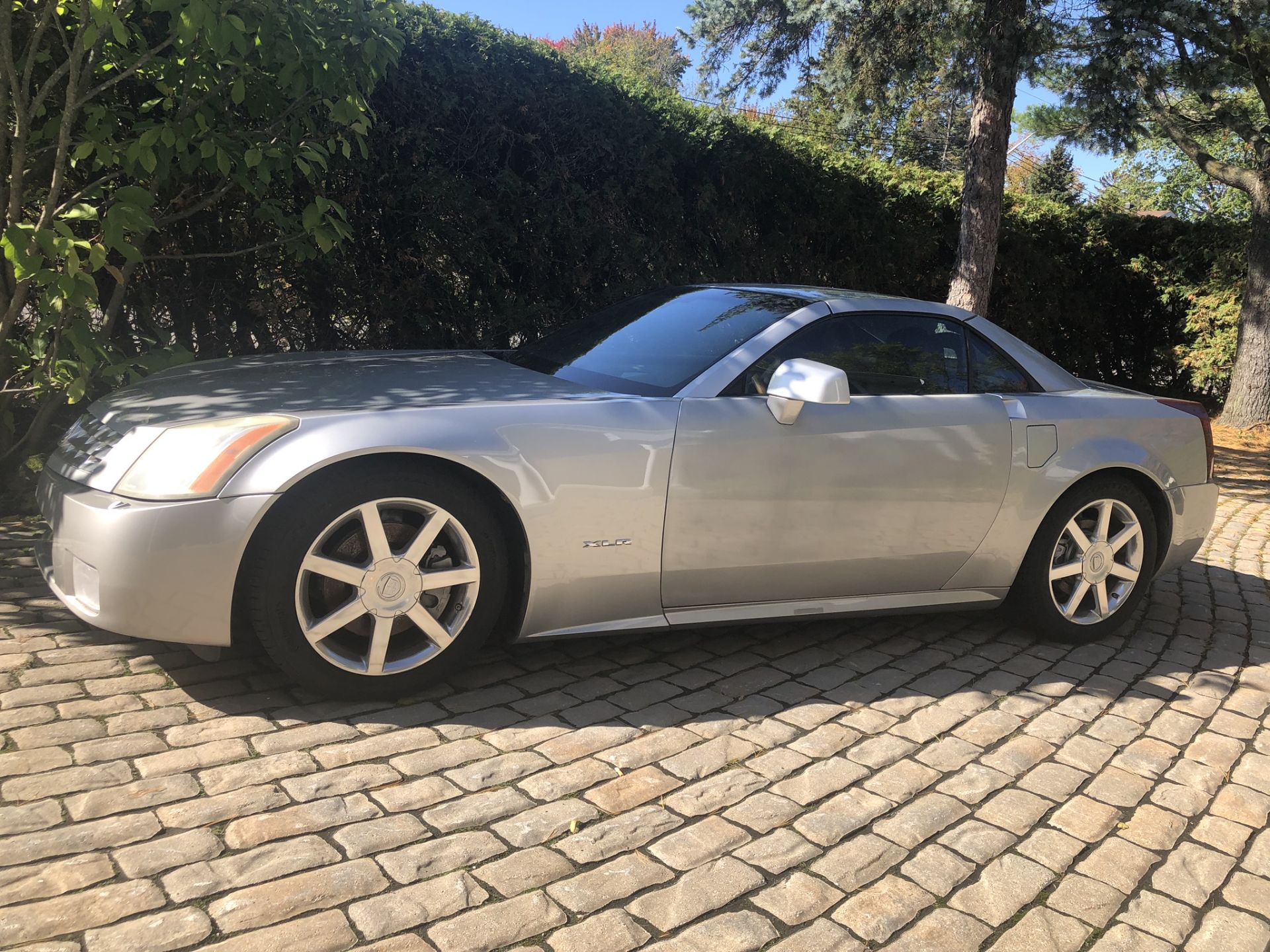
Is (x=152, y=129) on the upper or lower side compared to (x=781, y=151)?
lower

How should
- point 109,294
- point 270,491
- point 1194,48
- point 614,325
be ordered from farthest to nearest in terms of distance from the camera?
point 1194,48, point 109,294, point 614,325, point 270,491

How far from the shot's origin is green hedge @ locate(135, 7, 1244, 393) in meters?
6.42

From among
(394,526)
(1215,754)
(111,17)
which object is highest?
(111,17)

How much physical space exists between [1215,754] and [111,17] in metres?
4.88

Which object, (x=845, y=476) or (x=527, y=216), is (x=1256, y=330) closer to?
(x=527, y=216)

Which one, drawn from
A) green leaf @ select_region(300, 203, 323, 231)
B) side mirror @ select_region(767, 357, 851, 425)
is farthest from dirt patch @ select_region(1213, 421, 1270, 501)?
green leaf @ select_region(300, 203, 323, 231)

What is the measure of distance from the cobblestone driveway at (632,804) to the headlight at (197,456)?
71 centimetres

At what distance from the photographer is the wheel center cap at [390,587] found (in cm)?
309

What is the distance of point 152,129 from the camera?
14.5 feet

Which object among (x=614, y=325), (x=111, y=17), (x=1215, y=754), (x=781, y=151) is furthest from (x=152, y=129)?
(x=781, y=151)

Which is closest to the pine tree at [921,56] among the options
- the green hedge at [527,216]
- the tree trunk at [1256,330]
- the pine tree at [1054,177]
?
the green hedge at [527,216]

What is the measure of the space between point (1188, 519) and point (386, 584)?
3.65m

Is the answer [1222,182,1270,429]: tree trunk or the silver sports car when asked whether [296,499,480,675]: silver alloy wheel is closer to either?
the silver sports car

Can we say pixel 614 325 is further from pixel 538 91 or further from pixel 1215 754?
pixel 538 91
